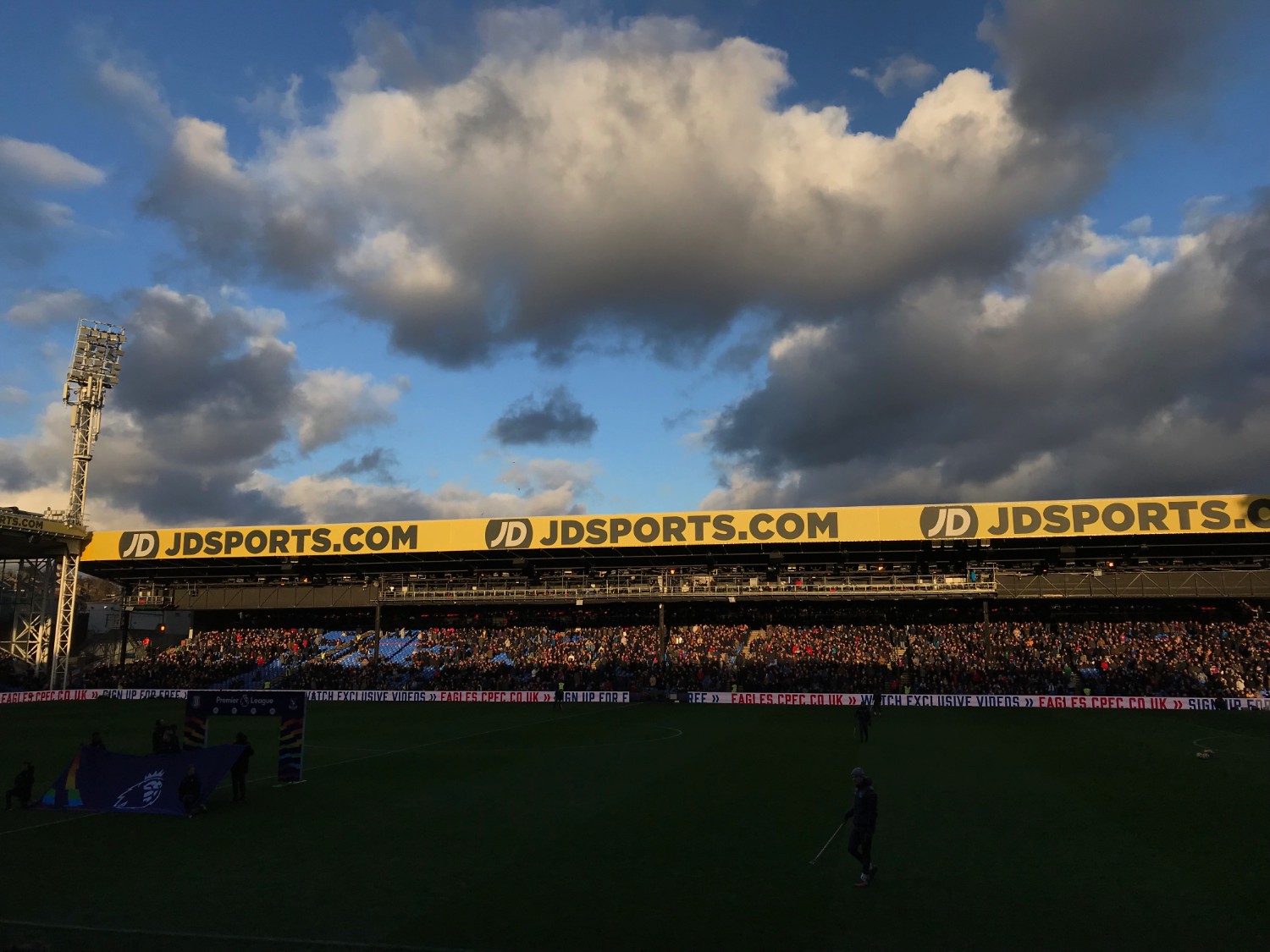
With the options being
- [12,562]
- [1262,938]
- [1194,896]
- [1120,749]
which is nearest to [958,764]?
[1120,749]

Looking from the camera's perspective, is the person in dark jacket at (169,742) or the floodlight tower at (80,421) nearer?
the person in dark jacket at (169,742)

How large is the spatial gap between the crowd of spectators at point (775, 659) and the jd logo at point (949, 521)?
6.75 meters

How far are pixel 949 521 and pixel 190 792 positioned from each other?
51698 mm

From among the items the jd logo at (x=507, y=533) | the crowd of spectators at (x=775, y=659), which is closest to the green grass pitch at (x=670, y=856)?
the crowd of spectators at (x=775, y=659)

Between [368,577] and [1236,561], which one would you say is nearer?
[1236,561]

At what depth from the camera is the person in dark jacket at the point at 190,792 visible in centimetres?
1873

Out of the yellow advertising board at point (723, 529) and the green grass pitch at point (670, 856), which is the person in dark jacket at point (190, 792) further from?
the yellow advertising board at point (723, 529)

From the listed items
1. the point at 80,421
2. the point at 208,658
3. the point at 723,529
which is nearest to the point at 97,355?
the point at 80,421

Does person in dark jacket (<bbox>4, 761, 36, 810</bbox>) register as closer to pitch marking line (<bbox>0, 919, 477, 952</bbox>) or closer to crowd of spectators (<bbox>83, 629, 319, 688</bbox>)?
pitch marking line (<bbox>0, 919, 477, 952</bbox>)

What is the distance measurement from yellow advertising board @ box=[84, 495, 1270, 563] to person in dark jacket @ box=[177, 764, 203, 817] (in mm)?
46000

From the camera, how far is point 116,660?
8162 centimetres

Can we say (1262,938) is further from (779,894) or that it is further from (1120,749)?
(1120,749)

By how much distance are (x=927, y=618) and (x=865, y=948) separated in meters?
60.2

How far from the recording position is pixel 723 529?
205ft
